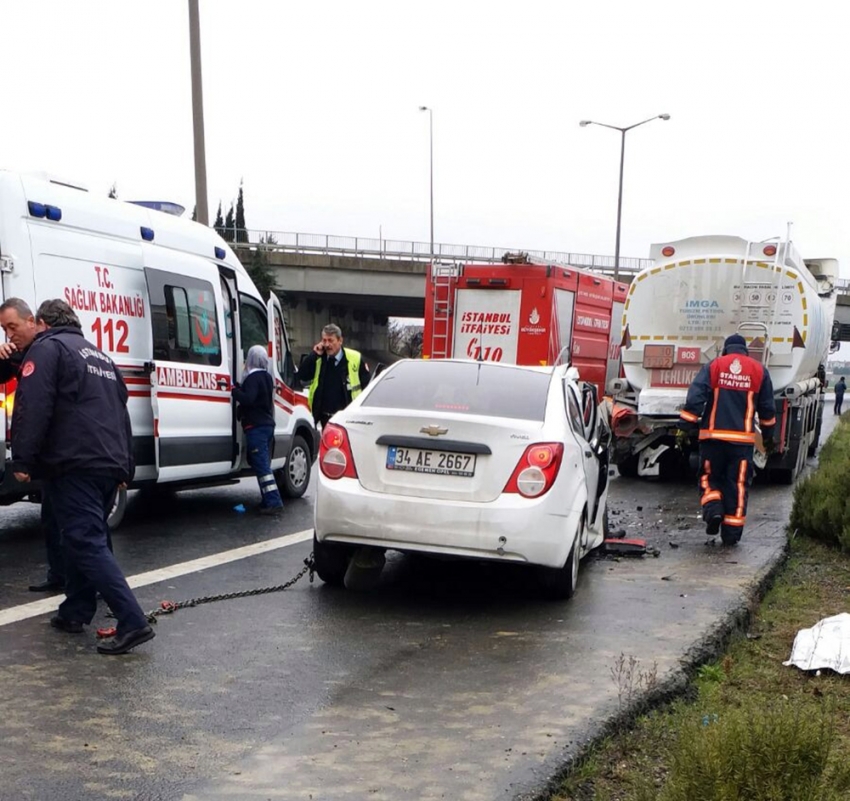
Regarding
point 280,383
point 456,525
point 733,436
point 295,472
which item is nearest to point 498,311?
point 295,472

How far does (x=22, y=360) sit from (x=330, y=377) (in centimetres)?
594

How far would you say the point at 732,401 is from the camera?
9.16 meters

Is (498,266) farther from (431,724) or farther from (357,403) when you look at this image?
(431,724)

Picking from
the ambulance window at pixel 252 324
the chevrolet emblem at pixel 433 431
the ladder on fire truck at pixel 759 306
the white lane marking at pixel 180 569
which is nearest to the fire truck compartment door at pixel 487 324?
the ladder on fire truck at pixel 759 306

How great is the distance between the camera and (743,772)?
10.4 ft

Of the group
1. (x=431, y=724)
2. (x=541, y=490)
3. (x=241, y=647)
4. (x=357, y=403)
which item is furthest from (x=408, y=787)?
(x=357, y=403)

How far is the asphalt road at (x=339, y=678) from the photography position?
153 inches

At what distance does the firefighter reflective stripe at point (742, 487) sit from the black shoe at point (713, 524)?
0.15 m

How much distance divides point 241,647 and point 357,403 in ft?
Result: 6.25

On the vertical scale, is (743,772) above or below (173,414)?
above

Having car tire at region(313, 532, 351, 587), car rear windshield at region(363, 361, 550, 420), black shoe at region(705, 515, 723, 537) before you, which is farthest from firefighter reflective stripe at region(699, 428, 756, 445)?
car tire at region(313, 532, 351, 587)

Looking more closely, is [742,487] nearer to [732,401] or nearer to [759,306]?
[732,401]

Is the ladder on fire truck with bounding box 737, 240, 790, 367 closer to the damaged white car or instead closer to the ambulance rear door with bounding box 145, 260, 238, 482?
the ambulance rear door with bounding box 145, 260, 238, 482

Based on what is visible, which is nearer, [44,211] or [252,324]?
[44,211]
